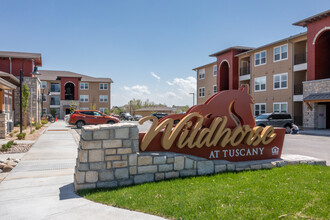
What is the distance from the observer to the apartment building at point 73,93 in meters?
51.8

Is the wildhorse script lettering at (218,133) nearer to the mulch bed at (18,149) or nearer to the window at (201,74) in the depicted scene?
the mulch bed at (18,149)

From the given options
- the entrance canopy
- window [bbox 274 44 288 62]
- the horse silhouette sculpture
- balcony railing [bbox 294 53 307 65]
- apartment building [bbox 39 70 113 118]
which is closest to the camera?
the horse silhouette sculpture

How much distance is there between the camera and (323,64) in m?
23.3

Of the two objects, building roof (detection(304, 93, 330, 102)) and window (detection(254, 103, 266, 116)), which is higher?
building roof (detection(304, 93, 330, 102))

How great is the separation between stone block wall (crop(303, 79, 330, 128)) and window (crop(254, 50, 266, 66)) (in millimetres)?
7084

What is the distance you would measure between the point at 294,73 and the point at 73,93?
43.7m

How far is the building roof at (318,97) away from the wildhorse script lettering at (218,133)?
15.9 m

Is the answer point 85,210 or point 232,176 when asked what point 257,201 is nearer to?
point 232,176

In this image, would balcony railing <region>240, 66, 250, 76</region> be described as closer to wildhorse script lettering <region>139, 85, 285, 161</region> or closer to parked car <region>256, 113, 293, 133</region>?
parked car <region>256, 113, 293, 133</region>

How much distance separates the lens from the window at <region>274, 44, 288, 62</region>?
87.3 feet

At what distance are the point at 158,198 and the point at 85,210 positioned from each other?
1.38 meters

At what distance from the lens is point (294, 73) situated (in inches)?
1031

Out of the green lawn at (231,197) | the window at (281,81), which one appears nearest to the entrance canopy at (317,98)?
the window at (281,81)

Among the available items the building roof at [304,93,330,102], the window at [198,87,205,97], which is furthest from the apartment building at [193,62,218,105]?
the building roof at [304,93,330,102]
